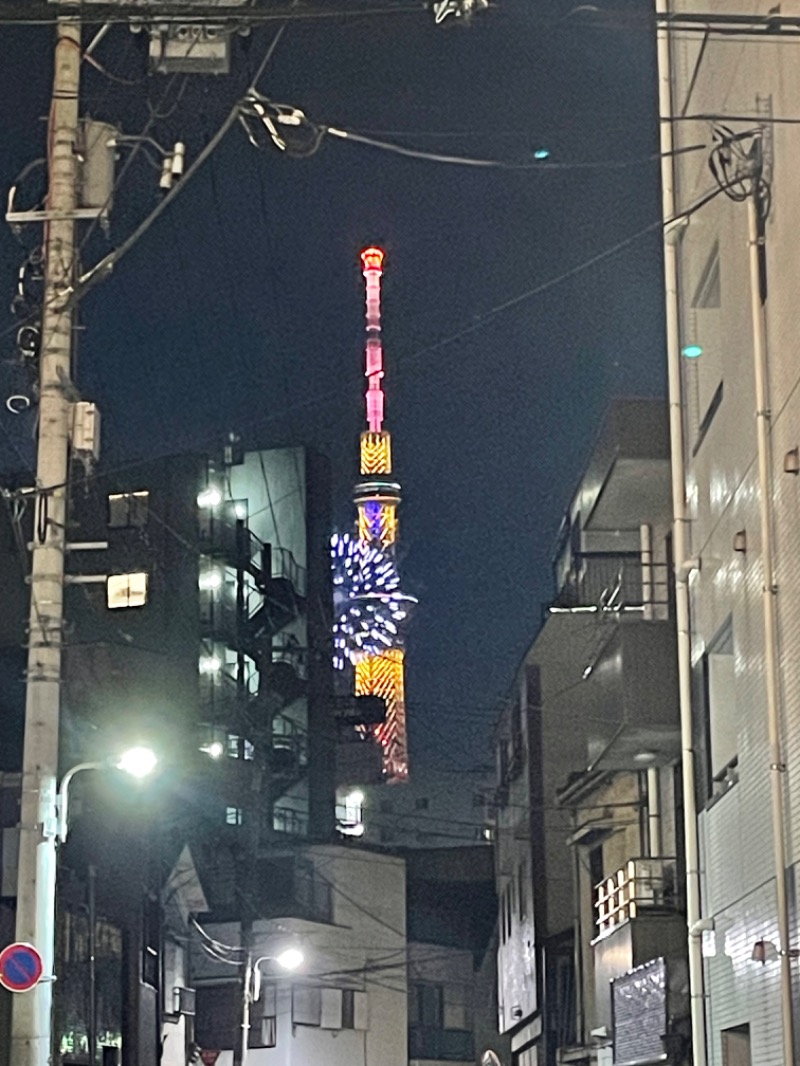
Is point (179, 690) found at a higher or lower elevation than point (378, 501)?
lower

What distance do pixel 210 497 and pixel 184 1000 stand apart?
2053 centimetres

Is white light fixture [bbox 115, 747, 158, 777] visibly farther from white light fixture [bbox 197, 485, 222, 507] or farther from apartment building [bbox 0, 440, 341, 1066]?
white light fixture [bbox 197, 485, 222, 507]

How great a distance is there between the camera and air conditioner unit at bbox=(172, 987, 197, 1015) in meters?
44.0

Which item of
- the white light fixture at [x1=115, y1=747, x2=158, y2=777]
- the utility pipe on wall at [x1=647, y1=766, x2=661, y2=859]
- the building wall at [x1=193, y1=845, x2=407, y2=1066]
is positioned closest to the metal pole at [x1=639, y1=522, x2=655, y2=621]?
the utility pipe on wall at [x1=647, y1=766, x2=661, y2=859]

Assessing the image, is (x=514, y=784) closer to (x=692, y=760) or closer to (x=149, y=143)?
(x=692, y=760)

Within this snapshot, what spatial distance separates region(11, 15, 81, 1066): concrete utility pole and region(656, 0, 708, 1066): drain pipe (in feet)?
20.3

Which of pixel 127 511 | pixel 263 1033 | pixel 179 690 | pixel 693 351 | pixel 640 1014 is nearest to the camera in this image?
pixel 693 351

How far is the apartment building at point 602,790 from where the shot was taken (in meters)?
21.2

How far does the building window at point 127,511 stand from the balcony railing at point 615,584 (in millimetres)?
8125

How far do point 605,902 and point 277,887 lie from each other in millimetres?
32682

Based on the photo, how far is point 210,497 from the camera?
6034 centimetres

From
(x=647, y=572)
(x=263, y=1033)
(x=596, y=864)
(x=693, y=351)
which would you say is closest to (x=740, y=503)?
(x=693, y=351)

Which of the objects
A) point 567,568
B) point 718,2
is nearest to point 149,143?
point 718,2

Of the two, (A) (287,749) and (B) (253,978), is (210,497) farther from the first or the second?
(B) (253,978)
